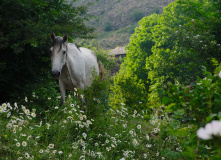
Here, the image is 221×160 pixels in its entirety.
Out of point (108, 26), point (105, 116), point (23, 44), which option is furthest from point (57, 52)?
point (108, 26)

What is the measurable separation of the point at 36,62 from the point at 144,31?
90.8ft

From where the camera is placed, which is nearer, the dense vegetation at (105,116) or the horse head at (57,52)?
the dense vegetation at (105,116)

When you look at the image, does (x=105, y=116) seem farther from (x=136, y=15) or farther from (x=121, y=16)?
(x=121, y=16)

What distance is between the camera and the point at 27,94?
6.72 metres

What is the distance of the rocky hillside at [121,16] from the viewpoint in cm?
13761

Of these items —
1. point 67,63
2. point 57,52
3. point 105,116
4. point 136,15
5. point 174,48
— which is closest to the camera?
point 105,116

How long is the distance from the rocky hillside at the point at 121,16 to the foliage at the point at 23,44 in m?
120

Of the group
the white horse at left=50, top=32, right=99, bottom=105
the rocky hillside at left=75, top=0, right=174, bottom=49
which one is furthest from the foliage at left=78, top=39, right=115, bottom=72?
the rocky hillside at left=75, top=0, right=174, bottom=49

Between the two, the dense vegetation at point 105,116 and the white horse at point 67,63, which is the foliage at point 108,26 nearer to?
the dense vegetation at point 105,116

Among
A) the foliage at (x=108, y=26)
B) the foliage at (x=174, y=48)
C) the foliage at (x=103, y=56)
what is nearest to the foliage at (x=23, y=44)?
the foliage at (x=103, y=56)

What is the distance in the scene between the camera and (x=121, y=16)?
156m

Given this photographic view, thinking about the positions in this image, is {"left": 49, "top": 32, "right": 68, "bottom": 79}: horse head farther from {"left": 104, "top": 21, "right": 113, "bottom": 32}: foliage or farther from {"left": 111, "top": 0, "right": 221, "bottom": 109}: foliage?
{"left": 104, "top": 21, "right": 113, "bottom": 32}: foliage

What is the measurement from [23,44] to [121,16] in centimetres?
15535

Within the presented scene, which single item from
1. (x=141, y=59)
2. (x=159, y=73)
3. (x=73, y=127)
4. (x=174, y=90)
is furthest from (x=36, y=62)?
(x=141, y=59)
